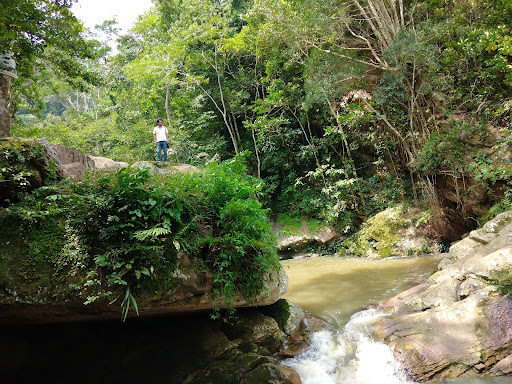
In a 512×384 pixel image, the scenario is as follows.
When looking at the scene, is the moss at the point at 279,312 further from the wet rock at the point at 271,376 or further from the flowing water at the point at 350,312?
the wet rock at the point at 271,376

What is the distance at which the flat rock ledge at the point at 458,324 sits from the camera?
4072 millimetres

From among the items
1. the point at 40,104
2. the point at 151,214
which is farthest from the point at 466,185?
the point at 40,104

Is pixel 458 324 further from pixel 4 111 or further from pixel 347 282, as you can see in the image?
pixel 4 111

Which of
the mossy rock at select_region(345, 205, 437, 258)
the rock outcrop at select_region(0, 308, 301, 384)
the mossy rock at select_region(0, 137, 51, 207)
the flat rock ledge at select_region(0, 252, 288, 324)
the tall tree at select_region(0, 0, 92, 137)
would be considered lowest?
the mossy rock at select_region(345, 205, 437, 258)

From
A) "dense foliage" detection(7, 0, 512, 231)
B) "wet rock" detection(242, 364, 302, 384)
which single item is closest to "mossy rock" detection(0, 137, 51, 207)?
"wet rock" detection(242, 364, 302, 384)

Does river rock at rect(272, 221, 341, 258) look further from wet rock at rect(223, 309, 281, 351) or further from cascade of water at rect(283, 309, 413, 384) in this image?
wet rock at rect(223, 309, 281, 351)

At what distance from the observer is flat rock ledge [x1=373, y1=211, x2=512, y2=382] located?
407 cm

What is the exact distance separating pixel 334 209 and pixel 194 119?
980 centimetres

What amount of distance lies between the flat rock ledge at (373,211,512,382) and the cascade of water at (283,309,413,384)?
0.63ft

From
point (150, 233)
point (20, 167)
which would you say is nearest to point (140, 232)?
point (150, 233)

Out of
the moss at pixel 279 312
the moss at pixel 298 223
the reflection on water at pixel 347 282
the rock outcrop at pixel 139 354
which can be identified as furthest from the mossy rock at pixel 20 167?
the moss at pixel 298 223

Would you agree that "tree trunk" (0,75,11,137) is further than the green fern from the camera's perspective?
Yes

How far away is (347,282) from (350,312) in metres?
2.27

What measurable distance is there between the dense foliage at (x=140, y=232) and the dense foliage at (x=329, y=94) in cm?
685
